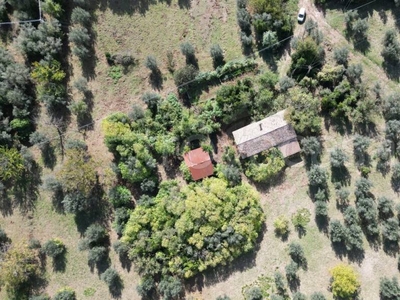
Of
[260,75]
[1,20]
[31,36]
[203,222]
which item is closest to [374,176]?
[260,75]

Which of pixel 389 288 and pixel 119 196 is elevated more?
pixel 119 196

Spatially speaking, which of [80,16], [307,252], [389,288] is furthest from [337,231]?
[80,16]

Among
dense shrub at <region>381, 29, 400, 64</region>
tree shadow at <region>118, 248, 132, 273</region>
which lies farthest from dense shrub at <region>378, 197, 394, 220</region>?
tree shadow at <region>118, 248, 132, 273</region>

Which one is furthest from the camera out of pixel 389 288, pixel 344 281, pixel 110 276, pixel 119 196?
pixel 119 196

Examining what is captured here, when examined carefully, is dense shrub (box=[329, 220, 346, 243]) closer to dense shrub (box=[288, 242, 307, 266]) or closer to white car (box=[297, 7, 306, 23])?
dense shrub (box=[288, 242, 307, 266])

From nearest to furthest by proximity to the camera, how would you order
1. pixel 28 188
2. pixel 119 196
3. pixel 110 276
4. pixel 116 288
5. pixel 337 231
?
pixel 337 231, pixel 110 276, pixel 119 196, pixel 116 288, pixel 28 188

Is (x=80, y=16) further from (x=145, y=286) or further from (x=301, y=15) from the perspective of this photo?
(x=145, y=286)

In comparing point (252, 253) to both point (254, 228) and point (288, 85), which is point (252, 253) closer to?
point (254, 228)
